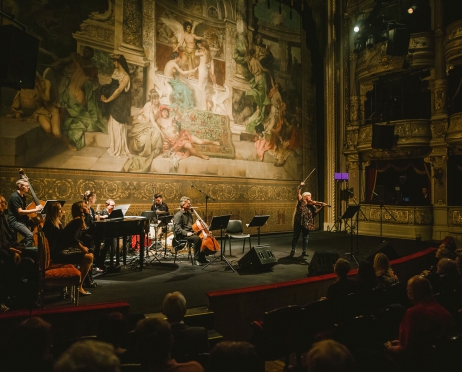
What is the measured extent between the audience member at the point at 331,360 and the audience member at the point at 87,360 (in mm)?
811

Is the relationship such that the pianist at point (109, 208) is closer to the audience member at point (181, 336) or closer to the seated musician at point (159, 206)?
the seated musician at point (159, 206)

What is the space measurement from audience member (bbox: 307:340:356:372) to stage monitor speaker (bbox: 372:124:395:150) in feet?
44.4

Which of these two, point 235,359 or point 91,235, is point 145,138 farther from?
point 235,359

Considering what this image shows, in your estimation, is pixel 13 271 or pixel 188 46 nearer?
pixel 13 271

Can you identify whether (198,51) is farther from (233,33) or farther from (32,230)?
(32,230)

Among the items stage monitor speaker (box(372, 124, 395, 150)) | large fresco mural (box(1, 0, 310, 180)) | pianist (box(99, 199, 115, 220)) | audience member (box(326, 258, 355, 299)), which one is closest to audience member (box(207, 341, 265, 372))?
audience member (box(326, 258, 355, 299))

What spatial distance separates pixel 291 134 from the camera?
1583 cm

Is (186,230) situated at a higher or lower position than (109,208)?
lower

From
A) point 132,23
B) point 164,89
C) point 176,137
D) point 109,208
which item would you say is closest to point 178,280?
point 109,208

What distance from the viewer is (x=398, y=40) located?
11.9 meters

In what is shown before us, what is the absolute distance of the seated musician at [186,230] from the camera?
818cm

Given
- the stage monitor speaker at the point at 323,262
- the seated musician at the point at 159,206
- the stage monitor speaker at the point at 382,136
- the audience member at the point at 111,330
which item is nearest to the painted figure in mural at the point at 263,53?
the stage monitor speaker at the point at 382,136

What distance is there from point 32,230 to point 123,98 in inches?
220

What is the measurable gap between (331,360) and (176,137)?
11.2 m
